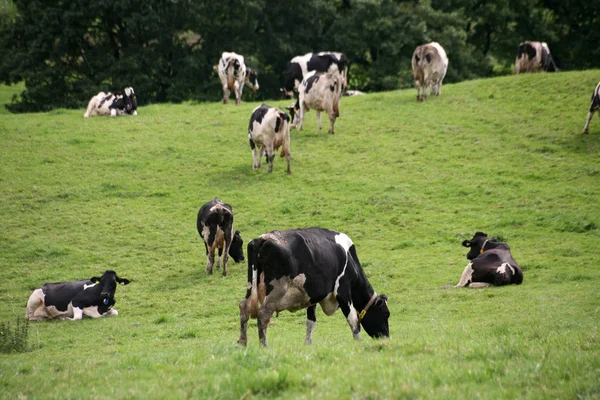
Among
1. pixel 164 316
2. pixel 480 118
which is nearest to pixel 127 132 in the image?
pixel 480 118

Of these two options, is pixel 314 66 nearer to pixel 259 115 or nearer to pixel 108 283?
pixel 259 115

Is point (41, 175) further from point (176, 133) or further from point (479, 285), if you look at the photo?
point (479, 285)

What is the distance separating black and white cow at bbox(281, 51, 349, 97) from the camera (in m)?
40.5

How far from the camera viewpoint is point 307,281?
1139 centimetres

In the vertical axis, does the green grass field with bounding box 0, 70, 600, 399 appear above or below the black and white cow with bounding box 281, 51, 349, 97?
below

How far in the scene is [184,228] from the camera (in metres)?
23.8

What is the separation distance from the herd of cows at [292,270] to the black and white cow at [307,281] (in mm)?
15

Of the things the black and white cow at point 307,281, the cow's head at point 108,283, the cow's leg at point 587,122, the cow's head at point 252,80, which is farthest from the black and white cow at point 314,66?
the black and white cow at point 307,281

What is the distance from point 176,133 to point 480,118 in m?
13.4

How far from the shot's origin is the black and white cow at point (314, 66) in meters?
40.5

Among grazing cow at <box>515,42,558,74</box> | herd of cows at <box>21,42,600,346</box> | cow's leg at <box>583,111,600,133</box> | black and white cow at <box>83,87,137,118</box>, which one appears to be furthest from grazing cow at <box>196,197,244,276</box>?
grazing cow at <box>515,42,558,74</box>

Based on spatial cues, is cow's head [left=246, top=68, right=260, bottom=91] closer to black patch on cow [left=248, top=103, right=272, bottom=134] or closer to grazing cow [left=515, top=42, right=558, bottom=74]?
grazing cow [left=515, top=42, right=558, bottom=74]

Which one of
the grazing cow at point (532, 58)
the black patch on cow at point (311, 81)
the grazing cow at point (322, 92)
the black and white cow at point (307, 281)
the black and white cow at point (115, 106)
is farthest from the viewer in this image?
the grazing cow at point (532, 58)

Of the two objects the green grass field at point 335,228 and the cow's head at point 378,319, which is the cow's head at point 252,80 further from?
the cow's head at point 378,319
